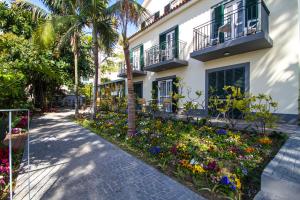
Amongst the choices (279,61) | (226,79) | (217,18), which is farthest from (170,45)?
(279,61)

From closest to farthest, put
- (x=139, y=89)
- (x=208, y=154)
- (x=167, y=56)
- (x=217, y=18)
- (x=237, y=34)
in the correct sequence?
1. (x=208, y=154)
2. (x=237, y=34)
3. (x=217, y=18)
4. (x=167, y=56)
5. (x=139, y=89)

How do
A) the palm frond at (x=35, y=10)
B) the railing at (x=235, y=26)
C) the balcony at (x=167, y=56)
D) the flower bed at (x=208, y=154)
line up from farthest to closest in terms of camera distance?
the palm frond at (x=35, y=10)
the balcony at (x=167, y=56)
the railing at (x=235, y=26)
the flower bed at (x=208, y=154)

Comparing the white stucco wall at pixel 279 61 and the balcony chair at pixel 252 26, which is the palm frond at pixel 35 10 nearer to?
the white stucco wall at pixel 279 61

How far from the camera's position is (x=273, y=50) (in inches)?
320

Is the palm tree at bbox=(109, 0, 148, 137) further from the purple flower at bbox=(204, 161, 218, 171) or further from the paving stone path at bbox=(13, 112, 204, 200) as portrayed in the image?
the purple flower at bbox=(204, 161, 218, 171)

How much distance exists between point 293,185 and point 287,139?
10.5 feet

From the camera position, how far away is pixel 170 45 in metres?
13.1

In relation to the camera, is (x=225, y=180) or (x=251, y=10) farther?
(x=251, y=10)

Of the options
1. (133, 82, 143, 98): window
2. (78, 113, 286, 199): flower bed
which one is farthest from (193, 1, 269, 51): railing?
(133, 82, 143, 98): window

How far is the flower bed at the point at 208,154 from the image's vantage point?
11.5 feet

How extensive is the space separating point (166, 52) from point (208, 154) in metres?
9.43

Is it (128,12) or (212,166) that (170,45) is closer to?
(128,12)

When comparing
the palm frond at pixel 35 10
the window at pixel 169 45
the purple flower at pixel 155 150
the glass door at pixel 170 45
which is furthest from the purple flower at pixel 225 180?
the palm frond at pixel 35 10

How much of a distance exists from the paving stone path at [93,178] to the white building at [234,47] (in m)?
4.95
